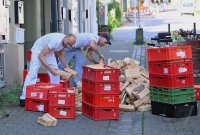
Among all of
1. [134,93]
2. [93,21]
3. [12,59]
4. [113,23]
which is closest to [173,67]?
[134,93]

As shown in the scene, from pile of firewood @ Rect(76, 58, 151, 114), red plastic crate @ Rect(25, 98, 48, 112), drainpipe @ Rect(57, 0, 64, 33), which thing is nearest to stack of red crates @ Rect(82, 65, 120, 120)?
pile of firewood @ Rect(76, 58, 151, 114)

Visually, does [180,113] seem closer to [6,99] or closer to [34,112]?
[34,112]

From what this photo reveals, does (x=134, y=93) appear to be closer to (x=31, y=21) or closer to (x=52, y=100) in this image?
(x=52, y=100)

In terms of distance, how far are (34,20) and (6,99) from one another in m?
6.20

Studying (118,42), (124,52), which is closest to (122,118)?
(124,52)

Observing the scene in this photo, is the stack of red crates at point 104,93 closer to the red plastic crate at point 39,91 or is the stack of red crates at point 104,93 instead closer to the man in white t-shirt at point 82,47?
the red plastic crate at point 39,91

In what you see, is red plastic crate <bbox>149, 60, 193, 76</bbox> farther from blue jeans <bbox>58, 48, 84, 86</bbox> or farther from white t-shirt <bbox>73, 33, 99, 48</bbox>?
blue jeans <bbox>58, 48, 84, 86</bbox>

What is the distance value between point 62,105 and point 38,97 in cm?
69

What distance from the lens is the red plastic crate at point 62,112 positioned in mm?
9031

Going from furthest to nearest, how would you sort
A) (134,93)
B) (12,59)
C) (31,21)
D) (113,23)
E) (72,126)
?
(113,23) → (31,21) → (12,59) → (134,93) → (72,126)

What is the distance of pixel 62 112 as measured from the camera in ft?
29.7

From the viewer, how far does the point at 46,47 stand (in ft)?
31.7

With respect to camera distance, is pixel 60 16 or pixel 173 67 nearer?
pixel 173 67

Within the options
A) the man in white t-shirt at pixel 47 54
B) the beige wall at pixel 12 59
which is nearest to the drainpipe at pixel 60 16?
the beige wall at pixel 12 59
